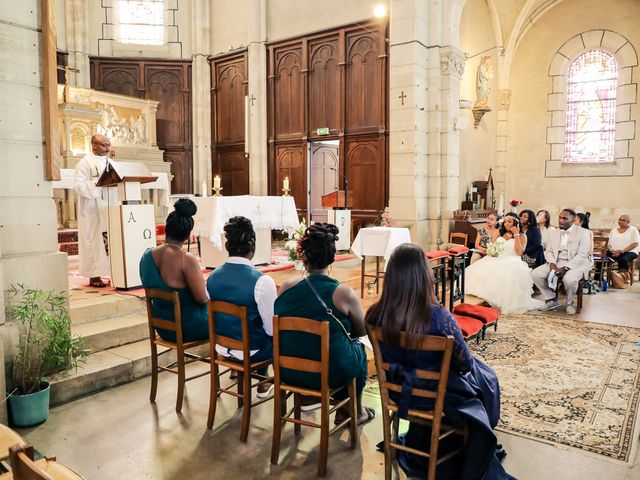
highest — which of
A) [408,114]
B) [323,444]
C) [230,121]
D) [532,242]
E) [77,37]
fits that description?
[77,37]

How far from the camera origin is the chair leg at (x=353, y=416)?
114 inches

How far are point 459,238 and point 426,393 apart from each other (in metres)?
6.71

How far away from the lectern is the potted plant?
124 centimetres

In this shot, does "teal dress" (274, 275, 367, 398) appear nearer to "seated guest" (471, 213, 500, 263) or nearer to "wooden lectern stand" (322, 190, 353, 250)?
"seated guest" (471, 213, 500, 263)

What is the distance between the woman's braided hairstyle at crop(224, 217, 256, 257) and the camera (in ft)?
10.3

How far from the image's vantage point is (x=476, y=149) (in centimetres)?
1077

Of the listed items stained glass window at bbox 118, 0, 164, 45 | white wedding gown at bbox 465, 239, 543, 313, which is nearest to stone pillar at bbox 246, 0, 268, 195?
stained glass window at bbox 118, 0, 164, 45

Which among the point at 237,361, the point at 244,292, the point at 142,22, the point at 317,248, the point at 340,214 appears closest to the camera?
the point at 317,248

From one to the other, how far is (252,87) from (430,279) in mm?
9589

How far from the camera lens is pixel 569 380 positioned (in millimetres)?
4086

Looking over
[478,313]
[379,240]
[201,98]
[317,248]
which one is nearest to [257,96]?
[201,98]

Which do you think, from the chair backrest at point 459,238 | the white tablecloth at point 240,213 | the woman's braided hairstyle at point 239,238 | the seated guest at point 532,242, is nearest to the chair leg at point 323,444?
the woman's braided hairstyle at point 239,238

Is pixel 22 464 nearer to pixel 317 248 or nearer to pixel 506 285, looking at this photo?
pixel 317 248

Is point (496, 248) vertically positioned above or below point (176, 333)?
above
